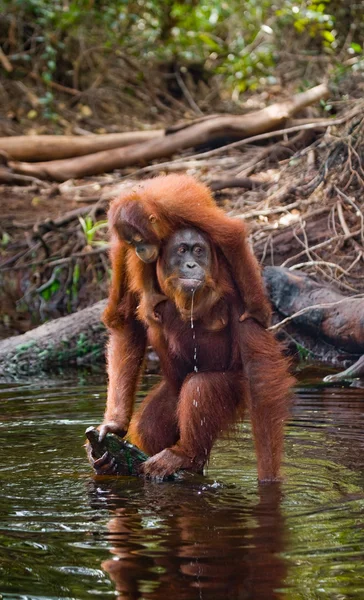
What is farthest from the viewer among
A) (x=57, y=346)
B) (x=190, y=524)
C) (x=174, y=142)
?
(x=174, y=142)

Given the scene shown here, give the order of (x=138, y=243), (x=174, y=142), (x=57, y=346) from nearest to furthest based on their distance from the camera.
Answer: (x=138, y=243)
(x=57, y=346)
(x=174, y=142)

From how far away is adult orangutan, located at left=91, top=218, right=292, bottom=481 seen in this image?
12.4ft

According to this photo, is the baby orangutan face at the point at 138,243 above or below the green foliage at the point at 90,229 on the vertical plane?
below

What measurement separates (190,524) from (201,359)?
942 mm

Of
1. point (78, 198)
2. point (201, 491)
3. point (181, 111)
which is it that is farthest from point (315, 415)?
point (181, 111)

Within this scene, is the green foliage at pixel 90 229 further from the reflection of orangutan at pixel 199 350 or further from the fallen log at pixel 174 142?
the reflection of orangutan at pixel 199 350

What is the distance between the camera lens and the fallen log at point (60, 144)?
9.89 metres

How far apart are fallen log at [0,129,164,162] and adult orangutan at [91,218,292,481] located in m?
6.05

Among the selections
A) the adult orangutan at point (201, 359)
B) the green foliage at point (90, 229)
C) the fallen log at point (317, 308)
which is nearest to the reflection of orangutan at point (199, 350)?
the adult orangutan at point (201, 359)

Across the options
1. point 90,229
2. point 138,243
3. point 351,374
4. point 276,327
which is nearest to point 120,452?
point 138,243

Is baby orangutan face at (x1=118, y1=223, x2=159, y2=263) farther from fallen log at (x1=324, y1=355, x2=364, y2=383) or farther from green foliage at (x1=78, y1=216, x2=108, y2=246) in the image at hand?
green foliage at (x1=78, y1=216, x2=108, y2=246)

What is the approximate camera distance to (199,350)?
404 centimetres

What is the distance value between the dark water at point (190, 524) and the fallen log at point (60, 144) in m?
5.46

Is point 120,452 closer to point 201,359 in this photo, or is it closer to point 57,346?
point 201,359
